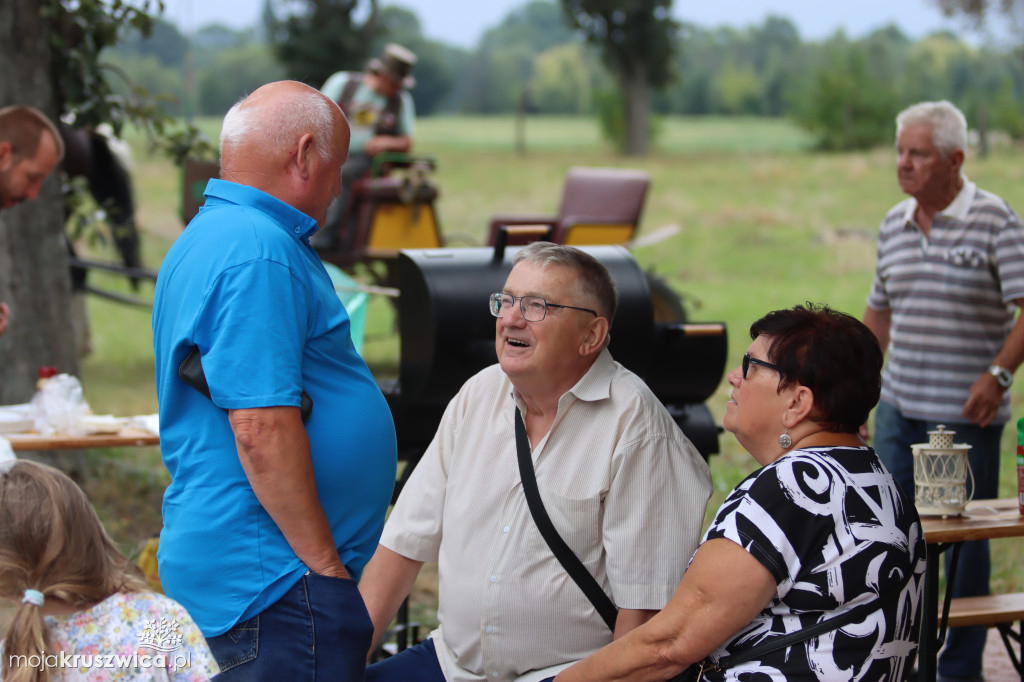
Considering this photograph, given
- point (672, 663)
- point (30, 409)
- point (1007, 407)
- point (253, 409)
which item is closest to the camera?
point (253, 409)

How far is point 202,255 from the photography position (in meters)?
1.88

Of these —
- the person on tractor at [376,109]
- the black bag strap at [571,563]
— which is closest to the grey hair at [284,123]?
the black bag strap at [571,563]

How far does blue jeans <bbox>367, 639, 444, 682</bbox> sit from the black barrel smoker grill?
32.1 inches

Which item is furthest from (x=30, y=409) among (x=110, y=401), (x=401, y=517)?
(x=110, y=401)

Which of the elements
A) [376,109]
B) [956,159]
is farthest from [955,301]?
[376,109]

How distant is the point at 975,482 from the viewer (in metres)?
3.54

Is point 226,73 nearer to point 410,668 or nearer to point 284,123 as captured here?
point 410,668

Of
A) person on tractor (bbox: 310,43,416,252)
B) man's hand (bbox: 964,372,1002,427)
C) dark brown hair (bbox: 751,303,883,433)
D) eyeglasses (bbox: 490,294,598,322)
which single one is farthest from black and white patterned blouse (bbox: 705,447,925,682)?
person on tractor (bbox: 310,43,416,252)

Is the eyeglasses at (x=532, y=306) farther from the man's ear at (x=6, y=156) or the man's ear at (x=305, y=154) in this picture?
the man's ear at (x=6, y=156)

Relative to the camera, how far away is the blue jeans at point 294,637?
1928 millimetres

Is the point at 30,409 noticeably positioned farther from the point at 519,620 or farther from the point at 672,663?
the point at 672,663

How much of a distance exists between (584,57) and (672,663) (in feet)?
201

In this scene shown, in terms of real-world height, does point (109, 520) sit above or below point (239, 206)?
below

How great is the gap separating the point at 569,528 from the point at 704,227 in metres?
16.9
